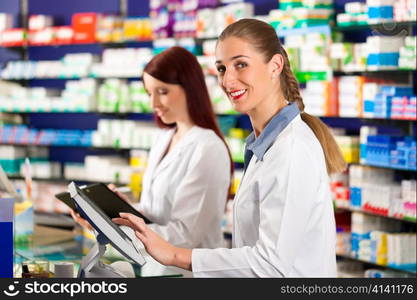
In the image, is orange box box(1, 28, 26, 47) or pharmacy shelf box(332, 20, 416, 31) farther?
orange box box(1, 28, 26, 47)

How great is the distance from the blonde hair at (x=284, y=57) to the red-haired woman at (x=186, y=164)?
1.10 metres

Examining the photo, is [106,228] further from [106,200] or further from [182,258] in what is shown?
[106,200]

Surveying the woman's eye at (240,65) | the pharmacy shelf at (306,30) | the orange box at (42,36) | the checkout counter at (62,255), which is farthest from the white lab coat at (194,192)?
the orange box at (42,36)

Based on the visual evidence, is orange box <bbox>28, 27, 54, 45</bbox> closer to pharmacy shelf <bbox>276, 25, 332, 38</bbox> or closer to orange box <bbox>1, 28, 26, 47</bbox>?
orange box <bbox>1, 28, 26, 47</bbox>

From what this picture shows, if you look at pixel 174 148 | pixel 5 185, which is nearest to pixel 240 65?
pixel 174 148

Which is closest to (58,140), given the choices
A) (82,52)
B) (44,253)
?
(82,52)

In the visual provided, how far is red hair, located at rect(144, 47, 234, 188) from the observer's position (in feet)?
13.3

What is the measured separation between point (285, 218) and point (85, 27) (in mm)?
6979

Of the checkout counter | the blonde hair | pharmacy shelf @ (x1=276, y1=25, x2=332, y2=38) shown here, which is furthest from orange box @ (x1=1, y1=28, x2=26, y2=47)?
the blonde hair

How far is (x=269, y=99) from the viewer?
9.12ft

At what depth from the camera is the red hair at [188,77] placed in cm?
405

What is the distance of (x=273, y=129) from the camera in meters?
2.72

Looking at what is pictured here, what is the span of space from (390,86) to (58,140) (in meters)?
4.33

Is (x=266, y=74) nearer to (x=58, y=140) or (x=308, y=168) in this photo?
(x=308, y=168)
